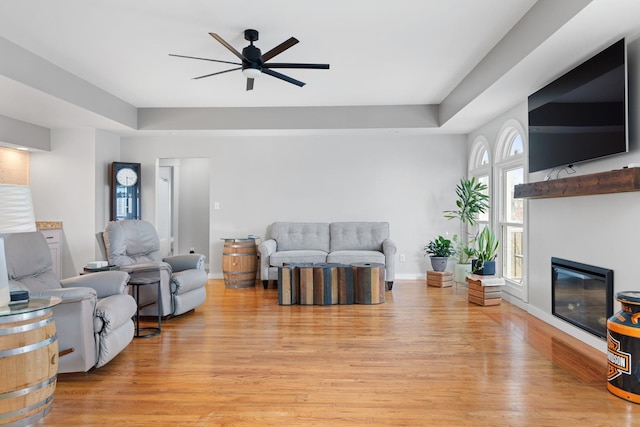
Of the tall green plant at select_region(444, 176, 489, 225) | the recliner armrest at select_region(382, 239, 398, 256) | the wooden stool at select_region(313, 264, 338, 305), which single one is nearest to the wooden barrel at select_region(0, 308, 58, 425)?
the wooden stool at select_region(313, 264, 338, 305)

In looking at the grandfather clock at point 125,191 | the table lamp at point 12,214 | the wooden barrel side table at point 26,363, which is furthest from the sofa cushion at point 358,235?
the table lamp at point 12,214

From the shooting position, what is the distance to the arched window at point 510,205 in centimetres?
492

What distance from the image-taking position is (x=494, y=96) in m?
4.46

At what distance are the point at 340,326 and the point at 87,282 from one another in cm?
225

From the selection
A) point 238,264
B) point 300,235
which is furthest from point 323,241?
point 238,264

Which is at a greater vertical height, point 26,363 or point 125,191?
point 125,191

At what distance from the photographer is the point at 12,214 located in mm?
2021

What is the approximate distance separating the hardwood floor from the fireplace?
192mm

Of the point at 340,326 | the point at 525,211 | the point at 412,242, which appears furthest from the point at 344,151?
the point at 340,326

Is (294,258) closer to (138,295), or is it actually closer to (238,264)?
(238,264)

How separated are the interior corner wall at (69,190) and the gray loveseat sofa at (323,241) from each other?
260 cm

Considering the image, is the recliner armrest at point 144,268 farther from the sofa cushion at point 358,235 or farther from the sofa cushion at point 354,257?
the sofa cushion at point 358,235

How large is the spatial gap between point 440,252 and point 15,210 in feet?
17.9

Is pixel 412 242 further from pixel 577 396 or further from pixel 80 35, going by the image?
pixel 80 35
